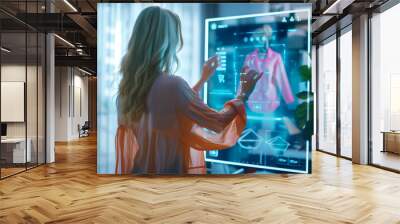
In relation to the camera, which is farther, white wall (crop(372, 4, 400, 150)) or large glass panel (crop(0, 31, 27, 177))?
white wall (crop(372, 4, 400, 150))

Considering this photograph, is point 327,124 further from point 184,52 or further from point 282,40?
point 184,52

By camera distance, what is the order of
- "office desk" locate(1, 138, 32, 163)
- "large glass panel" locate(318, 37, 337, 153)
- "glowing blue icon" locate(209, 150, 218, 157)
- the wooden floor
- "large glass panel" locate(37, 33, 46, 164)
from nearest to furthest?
the wooden floor → "glowing blue icon" locate(209, 150, 218, 157) → "office desk" locate(1, 138, 32, 163) → "large glass panel" locate(37, 33, 46, 164) → "large glass panel" locate(318, 37, 337, 153)

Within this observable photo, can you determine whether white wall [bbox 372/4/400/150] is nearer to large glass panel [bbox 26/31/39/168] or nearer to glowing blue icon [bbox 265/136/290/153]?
glowing blue icon [bbox 265/136/290/153]

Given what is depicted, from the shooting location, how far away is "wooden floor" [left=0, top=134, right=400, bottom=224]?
3.96 metres

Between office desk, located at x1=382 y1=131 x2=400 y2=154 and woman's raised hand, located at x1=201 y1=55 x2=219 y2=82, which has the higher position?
woman's raised hand, located at x1=201 y1=55 x2=219 y2=82

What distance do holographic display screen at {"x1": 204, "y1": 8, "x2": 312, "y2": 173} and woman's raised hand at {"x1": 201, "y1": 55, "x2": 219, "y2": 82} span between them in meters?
0.08

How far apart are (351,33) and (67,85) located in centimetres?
1180

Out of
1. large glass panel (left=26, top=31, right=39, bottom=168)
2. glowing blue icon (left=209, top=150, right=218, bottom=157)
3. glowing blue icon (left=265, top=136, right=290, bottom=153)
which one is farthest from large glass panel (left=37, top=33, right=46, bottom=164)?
glowing blue icon (left=265, top=136, right=290, bottom=153)

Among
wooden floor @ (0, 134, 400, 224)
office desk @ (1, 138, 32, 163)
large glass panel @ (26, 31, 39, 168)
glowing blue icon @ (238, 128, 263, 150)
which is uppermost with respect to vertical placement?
large glass panel @ (26, 31, 39, 168)

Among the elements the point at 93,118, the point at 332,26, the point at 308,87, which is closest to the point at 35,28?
the point at 308,87

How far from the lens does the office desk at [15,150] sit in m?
6.90

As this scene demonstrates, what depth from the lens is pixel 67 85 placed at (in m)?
16.1

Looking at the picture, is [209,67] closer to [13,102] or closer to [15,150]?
[13,102]

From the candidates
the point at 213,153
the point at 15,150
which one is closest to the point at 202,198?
the point at 213,153
